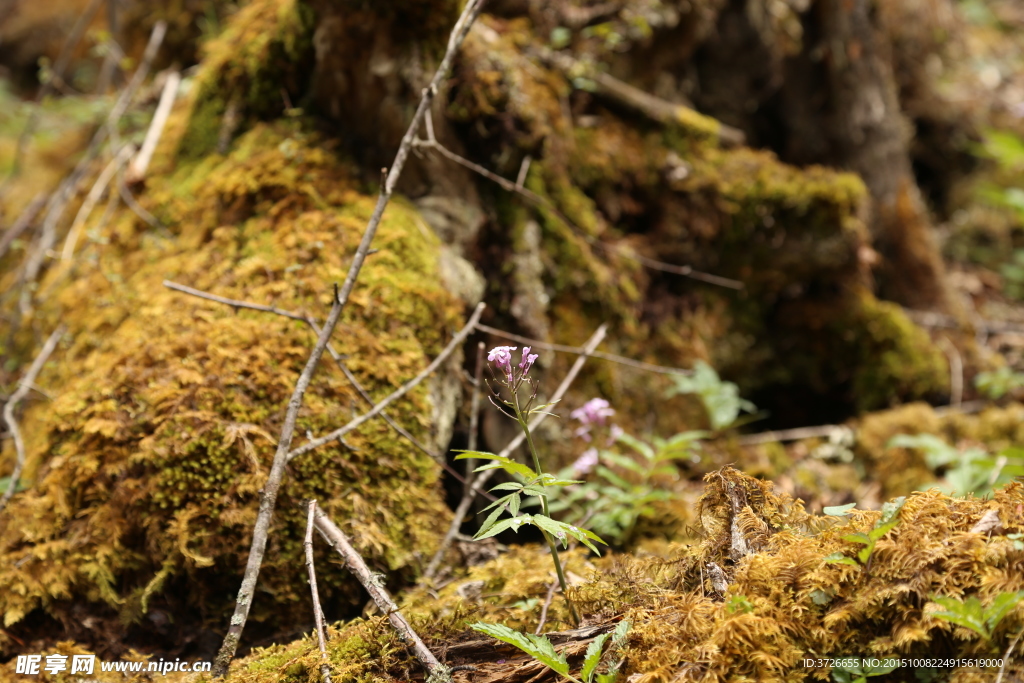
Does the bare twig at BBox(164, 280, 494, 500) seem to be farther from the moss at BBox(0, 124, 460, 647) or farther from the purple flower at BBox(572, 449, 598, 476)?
the purple flower at BBox(572, 449, 598, 476)

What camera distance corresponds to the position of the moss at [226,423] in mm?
2127

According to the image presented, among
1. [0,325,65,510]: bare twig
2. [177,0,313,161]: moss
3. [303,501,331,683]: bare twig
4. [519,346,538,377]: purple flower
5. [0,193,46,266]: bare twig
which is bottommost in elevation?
[0,325,65,510]: bare twig

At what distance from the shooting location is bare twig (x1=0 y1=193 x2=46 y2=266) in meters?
3.99

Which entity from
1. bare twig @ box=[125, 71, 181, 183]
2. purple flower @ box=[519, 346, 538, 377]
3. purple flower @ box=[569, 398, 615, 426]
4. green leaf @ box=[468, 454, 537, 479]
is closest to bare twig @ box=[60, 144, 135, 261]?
bare twig @ box=[125, 71, 181, 183]

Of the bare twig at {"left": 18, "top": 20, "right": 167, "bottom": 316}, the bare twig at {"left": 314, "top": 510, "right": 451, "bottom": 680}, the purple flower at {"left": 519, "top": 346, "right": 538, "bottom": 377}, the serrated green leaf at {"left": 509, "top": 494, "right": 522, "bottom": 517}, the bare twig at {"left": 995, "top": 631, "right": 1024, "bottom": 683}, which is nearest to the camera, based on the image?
the bare twig at {"left": 995, "top": 631, "right": 1024, "bottom": 683}

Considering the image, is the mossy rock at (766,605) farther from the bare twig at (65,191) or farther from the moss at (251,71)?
the bare twig at (65,191)

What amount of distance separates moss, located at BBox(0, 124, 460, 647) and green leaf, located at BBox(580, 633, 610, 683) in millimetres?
947

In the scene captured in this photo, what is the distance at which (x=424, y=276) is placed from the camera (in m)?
2.81

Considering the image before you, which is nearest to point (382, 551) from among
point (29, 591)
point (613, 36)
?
point (29, 591)

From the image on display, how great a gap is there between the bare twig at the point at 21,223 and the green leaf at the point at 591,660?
4330 millimetres

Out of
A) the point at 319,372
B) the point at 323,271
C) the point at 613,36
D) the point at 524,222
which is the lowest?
the point at 319,372

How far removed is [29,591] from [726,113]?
5.15 metres

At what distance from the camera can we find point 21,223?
4.06 meters

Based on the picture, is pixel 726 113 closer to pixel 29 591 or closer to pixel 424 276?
pixel 424 276
